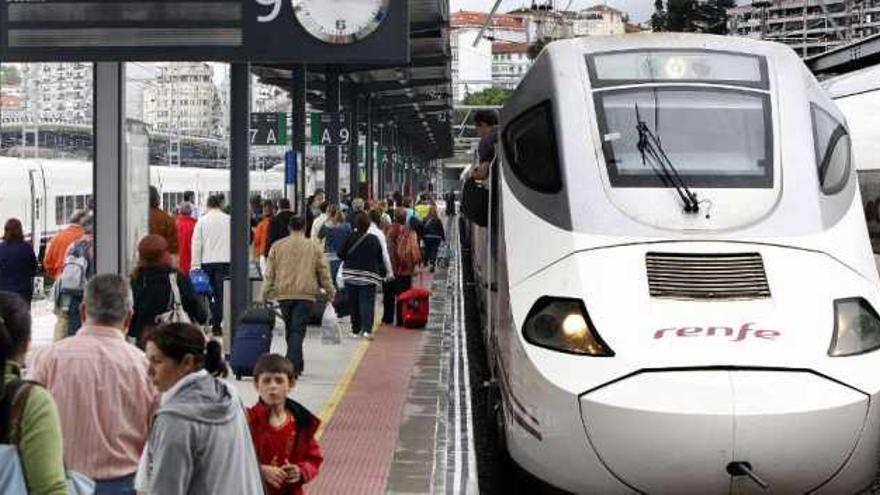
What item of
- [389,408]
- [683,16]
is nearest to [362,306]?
[389,408]

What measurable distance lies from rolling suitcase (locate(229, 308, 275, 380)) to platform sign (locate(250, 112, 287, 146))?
56.5ft

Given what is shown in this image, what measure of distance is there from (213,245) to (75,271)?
2968 millimetres

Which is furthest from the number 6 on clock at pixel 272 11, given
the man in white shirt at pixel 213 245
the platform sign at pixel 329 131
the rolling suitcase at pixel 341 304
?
the platform sign at pixel 329 131

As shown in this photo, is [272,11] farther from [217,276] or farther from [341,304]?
[341,304]

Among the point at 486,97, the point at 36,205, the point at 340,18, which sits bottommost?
the point at 36,205

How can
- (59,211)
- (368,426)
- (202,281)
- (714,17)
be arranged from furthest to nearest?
1. (714,17)
2. (59,211)
3. (202,281)
4. (368,426)

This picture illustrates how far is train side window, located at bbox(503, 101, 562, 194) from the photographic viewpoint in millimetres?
7629

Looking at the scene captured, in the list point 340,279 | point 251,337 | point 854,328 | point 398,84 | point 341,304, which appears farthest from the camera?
point 398,84

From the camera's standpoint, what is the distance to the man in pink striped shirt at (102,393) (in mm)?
4590

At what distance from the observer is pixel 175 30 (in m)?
9.86

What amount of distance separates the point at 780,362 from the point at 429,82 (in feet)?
A: 87.7

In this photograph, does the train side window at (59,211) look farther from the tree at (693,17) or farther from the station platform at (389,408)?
the tree at (693,17)

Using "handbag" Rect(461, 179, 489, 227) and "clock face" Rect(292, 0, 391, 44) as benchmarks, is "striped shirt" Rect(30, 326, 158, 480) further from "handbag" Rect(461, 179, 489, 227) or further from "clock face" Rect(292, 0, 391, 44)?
"clock face" Rect(292, 0, 391, 44)

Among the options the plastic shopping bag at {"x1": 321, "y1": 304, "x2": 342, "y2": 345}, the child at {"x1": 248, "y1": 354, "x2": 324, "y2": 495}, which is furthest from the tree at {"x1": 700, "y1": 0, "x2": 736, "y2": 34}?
the child at {"x1": 248, "y1": 354, "x2": 324, "y2": 495}
